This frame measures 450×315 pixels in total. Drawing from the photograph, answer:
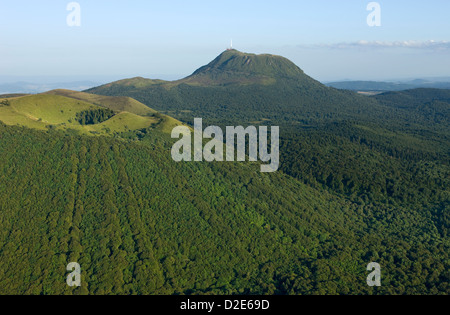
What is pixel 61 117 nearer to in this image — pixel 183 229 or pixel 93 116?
pixel 93 116

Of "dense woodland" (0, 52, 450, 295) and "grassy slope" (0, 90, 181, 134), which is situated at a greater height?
"grassy slope" (0, 90, 181, 134)

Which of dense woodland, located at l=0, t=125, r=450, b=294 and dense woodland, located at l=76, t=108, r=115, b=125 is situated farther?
dense woodland, located at l=76, t=108, r=115, b=125

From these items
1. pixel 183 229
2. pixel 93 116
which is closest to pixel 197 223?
pixel 183 229

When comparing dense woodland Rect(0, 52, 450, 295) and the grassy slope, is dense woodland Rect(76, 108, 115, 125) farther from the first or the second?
dense woodland Rect(0, 52, 450, 295)

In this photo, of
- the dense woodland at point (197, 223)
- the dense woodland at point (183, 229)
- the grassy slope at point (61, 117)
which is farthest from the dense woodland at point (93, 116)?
the dense woodland at point (183, 229)

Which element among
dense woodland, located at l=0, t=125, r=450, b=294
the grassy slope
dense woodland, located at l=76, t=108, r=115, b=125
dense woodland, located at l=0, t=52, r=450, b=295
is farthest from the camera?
dense woodland, located at l=76, t=108, r=115, b=125

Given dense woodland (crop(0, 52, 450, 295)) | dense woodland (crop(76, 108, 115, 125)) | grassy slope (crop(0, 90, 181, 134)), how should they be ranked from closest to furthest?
dense woodland (crop(0, 52, 450, 295)) < grassy slope (crop(0, 90, 181, 134)) < dense woodland (crop(76, 108, 115, 125))

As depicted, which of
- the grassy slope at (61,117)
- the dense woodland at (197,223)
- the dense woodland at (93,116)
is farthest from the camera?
the dense woodland at (93,116)

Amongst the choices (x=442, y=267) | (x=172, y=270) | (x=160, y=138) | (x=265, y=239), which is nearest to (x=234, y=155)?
(x=160, y=138)

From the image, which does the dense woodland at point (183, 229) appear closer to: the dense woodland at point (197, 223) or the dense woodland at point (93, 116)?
the dense woodland at point (197, 223)

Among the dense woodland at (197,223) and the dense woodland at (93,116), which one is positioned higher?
the dense woodland at (93,116)

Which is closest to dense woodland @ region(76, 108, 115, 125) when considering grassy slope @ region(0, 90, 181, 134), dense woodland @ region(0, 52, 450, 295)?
grassy slope @ region(0, 90, 181, 134)

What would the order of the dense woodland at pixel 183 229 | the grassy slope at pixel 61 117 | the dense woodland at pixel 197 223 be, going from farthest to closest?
the grassy slope at pixel 61 117
the dense woodland at pixel 197 223
the dense woodland at pixel 183 229
